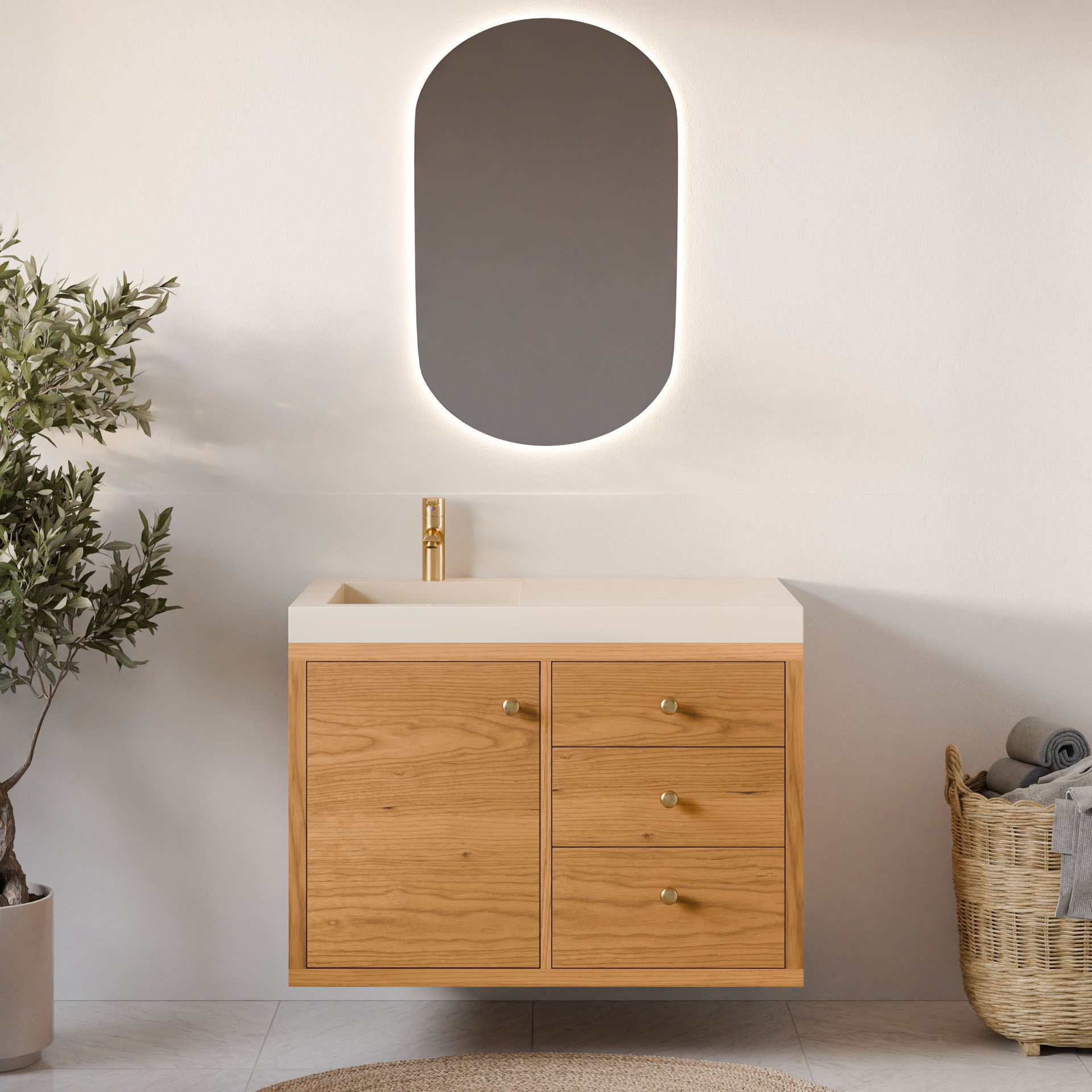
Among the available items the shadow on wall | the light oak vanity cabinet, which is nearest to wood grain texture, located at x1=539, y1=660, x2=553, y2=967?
the light oak vanity cabinet

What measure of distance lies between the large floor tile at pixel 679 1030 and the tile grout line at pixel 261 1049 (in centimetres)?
53

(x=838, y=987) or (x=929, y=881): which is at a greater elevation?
(x=929, y=881)

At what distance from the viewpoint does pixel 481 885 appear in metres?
2.00

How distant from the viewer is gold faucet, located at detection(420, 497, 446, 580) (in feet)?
7.68

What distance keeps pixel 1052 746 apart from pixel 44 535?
1891 millimetres

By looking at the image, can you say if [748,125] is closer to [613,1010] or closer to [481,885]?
[481,885]

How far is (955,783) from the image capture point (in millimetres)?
2199

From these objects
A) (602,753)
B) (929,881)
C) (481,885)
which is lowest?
(929,881)

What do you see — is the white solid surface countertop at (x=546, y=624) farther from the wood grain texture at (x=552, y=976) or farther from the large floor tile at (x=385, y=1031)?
the large floor tile at (x=385, y=1031)

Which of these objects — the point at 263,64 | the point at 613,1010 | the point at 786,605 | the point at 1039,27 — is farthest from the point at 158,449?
the point at 1039,27

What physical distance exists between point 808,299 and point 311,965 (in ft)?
5.37

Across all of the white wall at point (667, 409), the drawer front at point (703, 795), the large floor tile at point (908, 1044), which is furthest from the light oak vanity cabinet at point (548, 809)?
the white wall at point (667, 409)

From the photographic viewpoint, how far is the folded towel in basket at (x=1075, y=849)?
2014 mm

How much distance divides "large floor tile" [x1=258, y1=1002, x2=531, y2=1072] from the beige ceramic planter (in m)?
0.42
